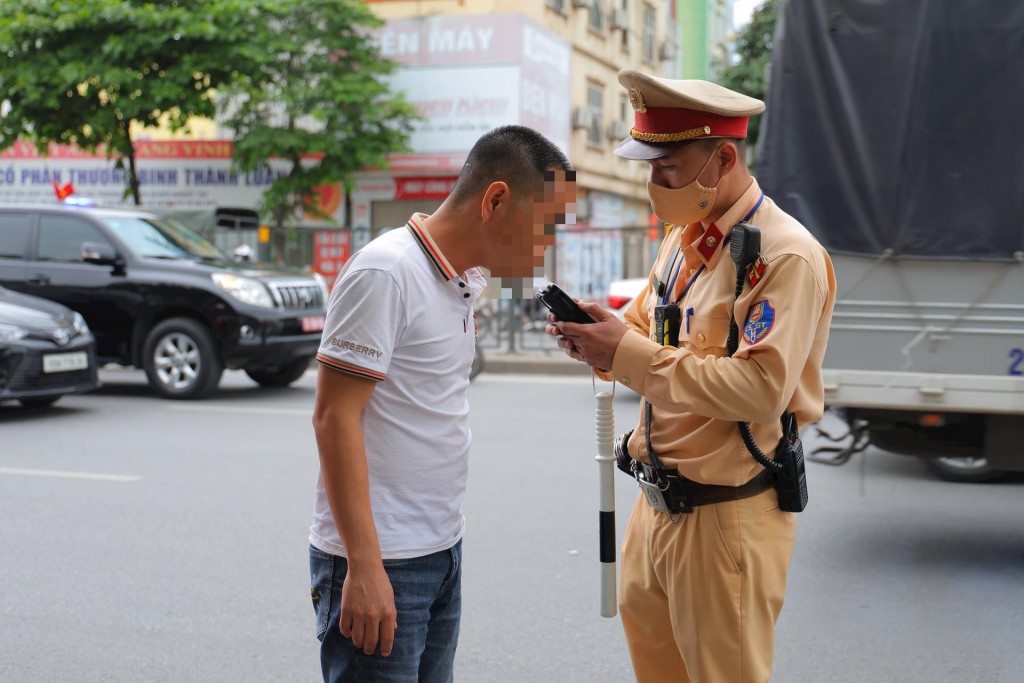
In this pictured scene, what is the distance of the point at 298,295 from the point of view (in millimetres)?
11258

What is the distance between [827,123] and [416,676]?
150 inches

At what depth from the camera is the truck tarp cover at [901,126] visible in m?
4.89

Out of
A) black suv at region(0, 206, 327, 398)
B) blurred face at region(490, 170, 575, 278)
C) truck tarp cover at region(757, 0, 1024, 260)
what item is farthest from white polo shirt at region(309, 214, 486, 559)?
black suv at region(0, 206, 327, 398)

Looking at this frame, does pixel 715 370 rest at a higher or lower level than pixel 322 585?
higher

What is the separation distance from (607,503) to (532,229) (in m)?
0.70

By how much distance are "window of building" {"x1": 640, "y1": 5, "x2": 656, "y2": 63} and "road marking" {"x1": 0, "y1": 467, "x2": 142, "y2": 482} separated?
27.1 metres

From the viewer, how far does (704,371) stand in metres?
2.28

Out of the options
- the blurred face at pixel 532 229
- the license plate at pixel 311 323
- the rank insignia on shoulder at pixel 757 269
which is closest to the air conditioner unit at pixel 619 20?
the license plate at pixel 311 323

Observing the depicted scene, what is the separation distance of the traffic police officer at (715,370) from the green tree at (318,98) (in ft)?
65.4

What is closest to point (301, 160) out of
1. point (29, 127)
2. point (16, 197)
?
point (29, 127)

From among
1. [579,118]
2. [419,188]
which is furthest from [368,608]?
[579,118]

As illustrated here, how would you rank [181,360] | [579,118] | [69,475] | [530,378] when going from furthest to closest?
[579,118], [530,378], [181,360], [69,475]

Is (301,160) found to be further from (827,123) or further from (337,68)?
(827,123)

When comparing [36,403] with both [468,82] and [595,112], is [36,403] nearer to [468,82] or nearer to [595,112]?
[468,82]
